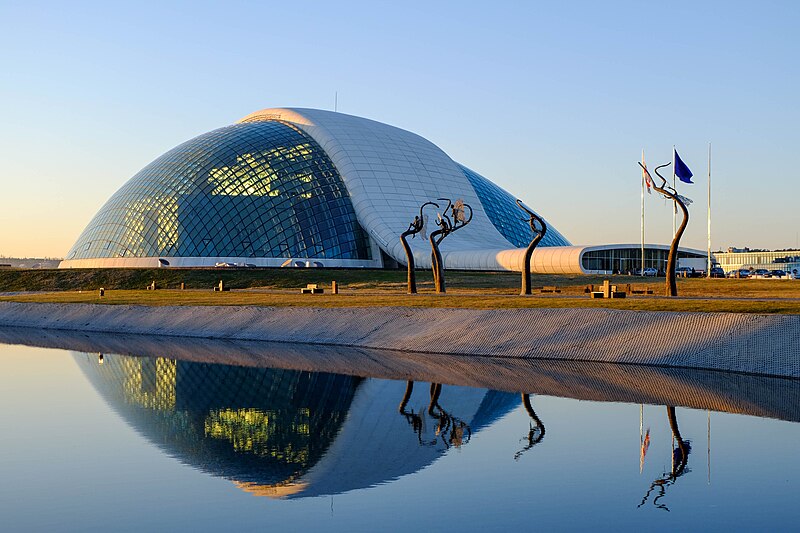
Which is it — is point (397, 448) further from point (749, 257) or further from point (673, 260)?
point (749, 257)

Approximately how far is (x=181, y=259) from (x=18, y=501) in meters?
61.9

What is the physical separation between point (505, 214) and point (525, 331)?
56.5 metres

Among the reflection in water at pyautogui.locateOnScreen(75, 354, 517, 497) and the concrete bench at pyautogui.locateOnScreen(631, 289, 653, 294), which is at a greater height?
the concrete bench at pyautogui.locateOnScreen(631, 289, 653, 294)

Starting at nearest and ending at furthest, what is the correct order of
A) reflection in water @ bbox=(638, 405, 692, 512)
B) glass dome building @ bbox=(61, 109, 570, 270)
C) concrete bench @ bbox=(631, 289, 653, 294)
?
reflection in water @ bbox=(638, 405, 692, 512), concrete bench @ bbox=(631, 289, 653, 294), glass dome building @ bbox=(61, 109, 570, 270)

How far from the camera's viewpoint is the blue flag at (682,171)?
46.8 meters

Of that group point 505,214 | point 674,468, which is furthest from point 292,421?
point 505,214

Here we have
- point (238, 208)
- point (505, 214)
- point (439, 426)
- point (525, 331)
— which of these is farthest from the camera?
point (505, 214)

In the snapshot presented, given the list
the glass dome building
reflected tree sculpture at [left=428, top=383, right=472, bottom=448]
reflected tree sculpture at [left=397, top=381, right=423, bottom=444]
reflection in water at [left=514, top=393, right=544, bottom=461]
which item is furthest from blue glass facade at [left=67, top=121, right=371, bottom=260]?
reflection in water at [left=514, top=393, right=544, bottom=461]

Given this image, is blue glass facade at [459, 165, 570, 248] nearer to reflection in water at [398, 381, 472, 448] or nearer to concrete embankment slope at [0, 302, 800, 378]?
concrete embankment slope at [0, 302, 800, 378]

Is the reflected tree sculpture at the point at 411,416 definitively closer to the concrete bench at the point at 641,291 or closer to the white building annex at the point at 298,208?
the concrete bench at the point at 641,291

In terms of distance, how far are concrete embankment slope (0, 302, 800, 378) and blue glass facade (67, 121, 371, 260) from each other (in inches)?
1245

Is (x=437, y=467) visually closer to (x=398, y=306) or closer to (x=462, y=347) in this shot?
(x=462, y=347)

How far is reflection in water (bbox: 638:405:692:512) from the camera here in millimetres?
11953

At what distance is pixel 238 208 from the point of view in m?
74.3
